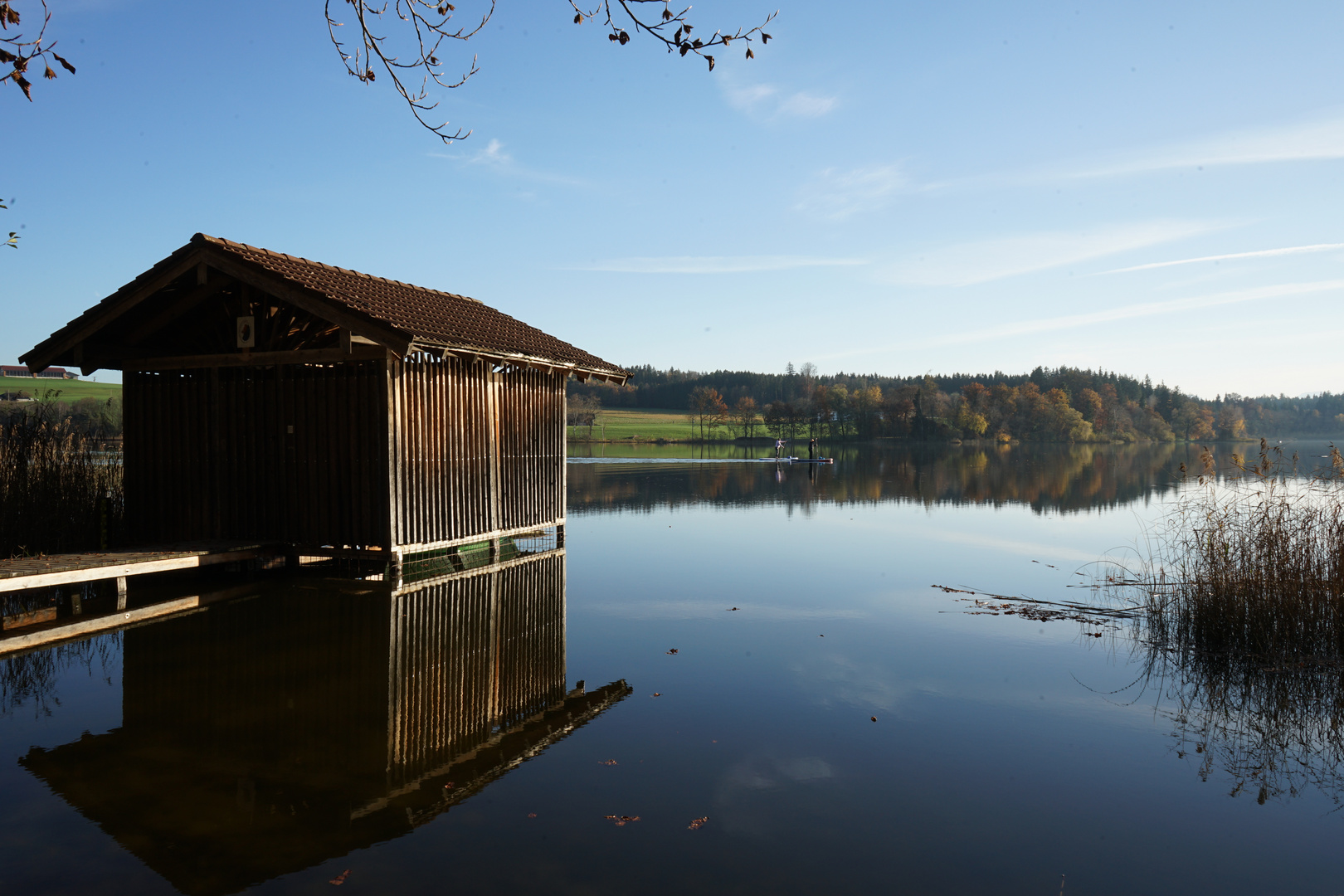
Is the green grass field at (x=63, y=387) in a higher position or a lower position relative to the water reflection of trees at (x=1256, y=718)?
higher

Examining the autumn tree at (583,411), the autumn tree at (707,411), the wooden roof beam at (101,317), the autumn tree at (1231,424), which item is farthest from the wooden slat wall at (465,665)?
the autumn tree at (1231,424)

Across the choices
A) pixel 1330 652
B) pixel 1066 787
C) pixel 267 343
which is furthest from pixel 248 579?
pixel 1330 652

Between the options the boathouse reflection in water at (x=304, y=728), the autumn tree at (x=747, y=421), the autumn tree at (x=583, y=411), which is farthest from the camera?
the autumn tree at (x=747, y=421)

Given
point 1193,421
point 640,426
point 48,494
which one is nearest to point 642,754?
point 48,494

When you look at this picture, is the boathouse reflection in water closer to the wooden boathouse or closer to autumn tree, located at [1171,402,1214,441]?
the wooden boathouse

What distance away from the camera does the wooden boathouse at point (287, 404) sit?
451 inches

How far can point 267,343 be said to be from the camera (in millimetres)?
12070

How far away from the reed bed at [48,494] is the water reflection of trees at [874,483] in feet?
37.9

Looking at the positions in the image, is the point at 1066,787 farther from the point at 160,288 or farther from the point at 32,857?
the point at 160,288

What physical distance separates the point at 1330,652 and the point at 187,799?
9.53 metres

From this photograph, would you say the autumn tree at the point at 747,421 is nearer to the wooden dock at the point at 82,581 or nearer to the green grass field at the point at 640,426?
the green grass field at the point at 640,426

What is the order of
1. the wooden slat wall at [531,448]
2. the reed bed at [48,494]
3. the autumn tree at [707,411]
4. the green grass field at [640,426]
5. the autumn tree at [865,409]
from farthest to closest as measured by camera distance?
the autumn tree at [707,411] < the green grass field at [640,426] < the autumn tree at [865,409] < the wooden slat wall at [531,448] < the reed bed at [48,494]

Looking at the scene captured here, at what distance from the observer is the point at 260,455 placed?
1217 cm

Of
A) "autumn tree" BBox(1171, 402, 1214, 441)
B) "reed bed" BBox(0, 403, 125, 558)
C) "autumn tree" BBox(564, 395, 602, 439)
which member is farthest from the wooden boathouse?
"autumn tree" BBox(1171, 402, 1214, 441)
